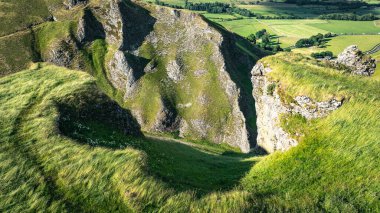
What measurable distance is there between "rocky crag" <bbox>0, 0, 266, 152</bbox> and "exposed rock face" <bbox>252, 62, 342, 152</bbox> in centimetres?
7152

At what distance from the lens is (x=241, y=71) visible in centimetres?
14512

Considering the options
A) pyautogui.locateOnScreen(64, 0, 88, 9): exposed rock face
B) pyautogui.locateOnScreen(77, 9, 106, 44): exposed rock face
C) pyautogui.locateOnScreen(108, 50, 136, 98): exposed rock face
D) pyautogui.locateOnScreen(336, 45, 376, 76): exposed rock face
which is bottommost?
pyautogui.locateOnScreen(108, 50, 136, 98): exposed rock face

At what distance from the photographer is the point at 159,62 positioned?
131500 millimetres

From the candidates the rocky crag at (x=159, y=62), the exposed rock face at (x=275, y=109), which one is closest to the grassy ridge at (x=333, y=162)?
the exposed rock face at (x=275, y=109)

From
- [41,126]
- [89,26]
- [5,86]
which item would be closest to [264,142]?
[41,126]

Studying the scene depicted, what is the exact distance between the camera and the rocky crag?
11975 cm

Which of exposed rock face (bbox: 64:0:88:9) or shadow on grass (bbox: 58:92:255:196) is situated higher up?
exposed rock face (bbox: 64:0:88:9)

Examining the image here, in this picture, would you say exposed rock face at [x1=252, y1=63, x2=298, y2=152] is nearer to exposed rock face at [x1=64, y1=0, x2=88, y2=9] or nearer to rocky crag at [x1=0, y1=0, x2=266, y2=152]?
rocky crag at [x1=0, y1=0, x2=266, y2=152]

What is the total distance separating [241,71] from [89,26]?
71.6 m

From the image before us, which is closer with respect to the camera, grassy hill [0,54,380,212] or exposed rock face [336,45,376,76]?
grassy hill [0,54,380,212]

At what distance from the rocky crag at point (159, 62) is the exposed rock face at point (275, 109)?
71525mm

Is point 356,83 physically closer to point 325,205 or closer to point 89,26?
point 325,205

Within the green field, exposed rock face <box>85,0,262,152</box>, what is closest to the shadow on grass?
exposed rock face <box>85,0,262,152</box>

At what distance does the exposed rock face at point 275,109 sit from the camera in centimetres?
2591
